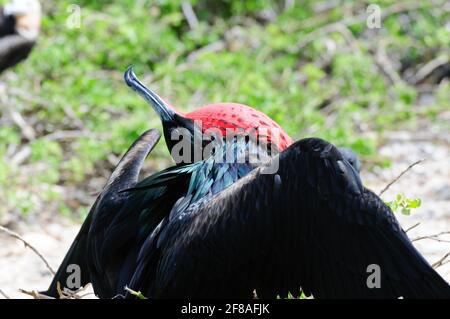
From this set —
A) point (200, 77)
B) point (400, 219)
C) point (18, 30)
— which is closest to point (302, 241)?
point (400, 219)

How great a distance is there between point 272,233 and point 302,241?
60 mm

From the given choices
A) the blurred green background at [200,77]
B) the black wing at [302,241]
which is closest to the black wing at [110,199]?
the black wing at [302,241]

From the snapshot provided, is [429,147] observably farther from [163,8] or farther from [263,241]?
[263,241]

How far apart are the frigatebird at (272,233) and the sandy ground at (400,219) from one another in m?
1.05

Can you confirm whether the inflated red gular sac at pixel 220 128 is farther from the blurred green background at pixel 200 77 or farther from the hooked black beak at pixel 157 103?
the blurred green background at pixel 200 77

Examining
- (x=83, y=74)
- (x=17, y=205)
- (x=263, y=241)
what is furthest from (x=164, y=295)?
(x=83, y=74)

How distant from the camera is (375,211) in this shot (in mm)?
1703

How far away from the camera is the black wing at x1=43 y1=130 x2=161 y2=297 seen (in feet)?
7.28

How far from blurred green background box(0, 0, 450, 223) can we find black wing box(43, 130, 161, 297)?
1736 millimetres

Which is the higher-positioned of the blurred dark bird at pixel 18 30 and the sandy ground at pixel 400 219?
the blurred dark bird at pixel 18 30

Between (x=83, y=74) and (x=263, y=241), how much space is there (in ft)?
11.2

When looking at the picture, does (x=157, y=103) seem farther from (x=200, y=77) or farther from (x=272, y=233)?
(x=200, y=77)

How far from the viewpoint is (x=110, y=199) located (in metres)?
2.22

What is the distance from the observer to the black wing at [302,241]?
1698 millimetres
